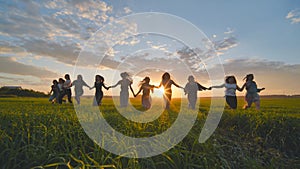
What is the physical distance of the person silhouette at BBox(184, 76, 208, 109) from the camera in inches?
542

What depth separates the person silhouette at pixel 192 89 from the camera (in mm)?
13758

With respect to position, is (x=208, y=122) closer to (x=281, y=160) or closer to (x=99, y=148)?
(x=281, y=160)

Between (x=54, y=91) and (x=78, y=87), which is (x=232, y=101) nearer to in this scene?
(x=78, y=87)

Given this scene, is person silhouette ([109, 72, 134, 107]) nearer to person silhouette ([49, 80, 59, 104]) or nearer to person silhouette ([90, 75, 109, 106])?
person silhouette ([90, 75, 109, 106])

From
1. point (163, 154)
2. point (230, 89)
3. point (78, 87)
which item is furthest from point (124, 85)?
point (163, 154)

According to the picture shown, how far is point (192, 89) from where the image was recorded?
1376 cm

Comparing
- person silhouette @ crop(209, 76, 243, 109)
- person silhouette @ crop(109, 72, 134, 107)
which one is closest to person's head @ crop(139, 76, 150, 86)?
person silhouette @ crop(109, 72, 134, 107)

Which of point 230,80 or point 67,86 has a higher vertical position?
point 230,80

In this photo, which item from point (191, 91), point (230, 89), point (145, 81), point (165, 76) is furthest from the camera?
point (191, 91)

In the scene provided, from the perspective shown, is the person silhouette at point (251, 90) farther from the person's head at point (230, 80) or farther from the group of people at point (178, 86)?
the person's head at point (230, 80)

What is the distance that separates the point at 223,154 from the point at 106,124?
271cm

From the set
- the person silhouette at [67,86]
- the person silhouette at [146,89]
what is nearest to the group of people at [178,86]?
the person silhouette at [146,89]

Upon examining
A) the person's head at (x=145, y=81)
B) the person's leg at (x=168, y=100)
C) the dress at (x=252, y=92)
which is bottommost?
the person's leg at (x=168, y=100)

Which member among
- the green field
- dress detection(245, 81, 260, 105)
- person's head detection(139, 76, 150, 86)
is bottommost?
the green field
